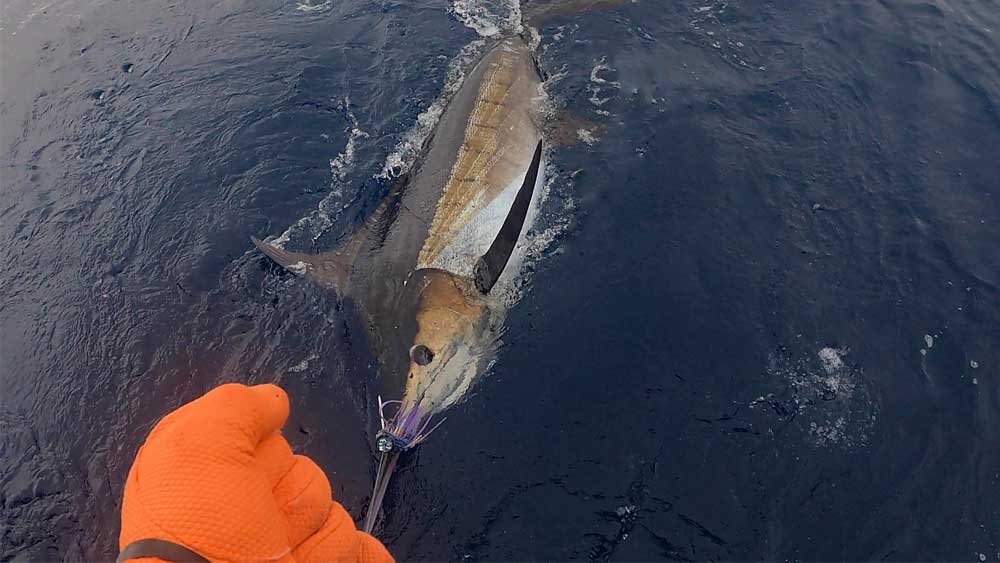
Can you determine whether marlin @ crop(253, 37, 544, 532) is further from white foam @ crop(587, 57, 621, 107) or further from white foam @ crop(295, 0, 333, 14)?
white foam @ crop(295, 0, 333, 14)

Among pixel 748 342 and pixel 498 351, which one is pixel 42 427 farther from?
pixel 748 342

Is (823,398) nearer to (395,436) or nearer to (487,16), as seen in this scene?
(395,436)

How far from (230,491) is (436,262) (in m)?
5.51

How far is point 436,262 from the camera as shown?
8.42 meters

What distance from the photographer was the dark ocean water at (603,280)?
6488mm

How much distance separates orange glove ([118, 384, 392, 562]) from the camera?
2.92 meters

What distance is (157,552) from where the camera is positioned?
9.21 ft

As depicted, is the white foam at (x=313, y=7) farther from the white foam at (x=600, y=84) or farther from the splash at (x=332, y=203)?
the white foam at (x=600, y=84)

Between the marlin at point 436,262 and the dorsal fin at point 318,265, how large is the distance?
0.01 metres

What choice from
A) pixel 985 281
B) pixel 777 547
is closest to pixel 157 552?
pixel 777 547

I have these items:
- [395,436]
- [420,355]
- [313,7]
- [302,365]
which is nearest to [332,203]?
[302,365]

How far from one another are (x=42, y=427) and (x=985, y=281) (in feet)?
41.0

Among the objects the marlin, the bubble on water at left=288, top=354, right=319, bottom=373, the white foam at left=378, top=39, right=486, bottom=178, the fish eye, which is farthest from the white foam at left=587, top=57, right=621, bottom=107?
the bubble on water at left=288, top=354, right=319, bottom=373

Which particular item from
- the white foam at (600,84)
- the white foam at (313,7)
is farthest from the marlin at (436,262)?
the white foam at (313,7)
